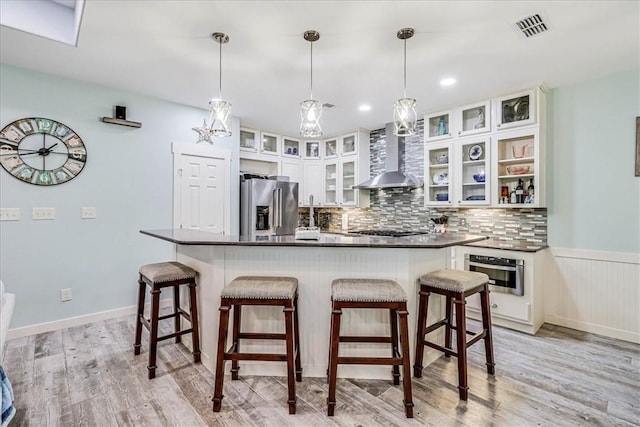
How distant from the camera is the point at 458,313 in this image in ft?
6.56

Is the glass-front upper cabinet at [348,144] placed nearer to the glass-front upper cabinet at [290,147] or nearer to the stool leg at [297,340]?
the glass-front upper cabinet at [290,147]

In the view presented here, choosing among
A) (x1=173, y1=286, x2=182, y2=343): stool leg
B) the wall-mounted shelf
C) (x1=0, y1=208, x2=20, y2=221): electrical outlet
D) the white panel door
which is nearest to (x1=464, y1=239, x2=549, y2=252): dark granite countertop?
(x1=173, y1=286, x2=182, y2=343): stool leg

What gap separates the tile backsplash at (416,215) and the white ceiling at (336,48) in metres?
1.29

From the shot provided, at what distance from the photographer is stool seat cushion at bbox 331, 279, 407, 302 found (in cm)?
182

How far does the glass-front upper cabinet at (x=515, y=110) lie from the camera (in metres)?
3.27

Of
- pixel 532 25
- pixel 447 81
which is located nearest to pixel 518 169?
pixel 447 81

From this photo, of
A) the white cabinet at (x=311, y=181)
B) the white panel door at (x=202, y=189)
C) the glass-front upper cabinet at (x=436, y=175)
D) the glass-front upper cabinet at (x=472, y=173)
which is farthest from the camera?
the white cabinet at (x=311, y=181)

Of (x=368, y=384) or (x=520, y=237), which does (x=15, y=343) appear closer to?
(x=368, y=384)

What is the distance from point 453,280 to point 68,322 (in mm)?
3565

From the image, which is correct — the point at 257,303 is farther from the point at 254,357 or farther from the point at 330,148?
the point at 330,148

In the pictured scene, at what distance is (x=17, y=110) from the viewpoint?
2900 millimetres

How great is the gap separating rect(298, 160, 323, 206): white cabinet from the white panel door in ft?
5.29

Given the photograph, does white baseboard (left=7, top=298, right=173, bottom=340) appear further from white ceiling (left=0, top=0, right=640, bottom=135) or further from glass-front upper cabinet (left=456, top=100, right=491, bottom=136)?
glass-front upper cabinet (left=456, top=100, right=491, bottom=136)

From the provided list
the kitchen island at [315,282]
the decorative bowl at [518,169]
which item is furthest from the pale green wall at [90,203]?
the decorative bowl at [518,169]
